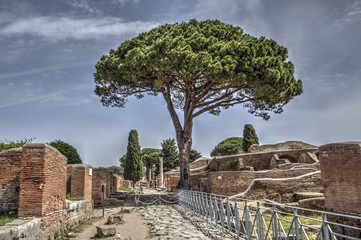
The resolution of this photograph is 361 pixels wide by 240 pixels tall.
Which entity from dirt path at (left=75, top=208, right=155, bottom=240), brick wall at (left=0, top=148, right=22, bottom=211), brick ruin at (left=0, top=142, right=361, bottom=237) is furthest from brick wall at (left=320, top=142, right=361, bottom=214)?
brick wall at (left=0, top=148, right=22, bottom=211)

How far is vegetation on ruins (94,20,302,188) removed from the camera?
671 inches

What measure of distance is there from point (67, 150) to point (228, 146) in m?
47.2

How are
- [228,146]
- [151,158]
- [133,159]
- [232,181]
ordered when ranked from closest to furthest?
[232,181] → [133,159] → [151,158] → [228,146]

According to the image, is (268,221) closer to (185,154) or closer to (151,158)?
(185,154)

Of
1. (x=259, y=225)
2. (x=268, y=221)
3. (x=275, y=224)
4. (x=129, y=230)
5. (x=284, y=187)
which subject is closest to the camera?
(x=275, y=224)

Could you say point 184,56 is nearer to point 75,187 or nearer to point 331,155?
point 75,187

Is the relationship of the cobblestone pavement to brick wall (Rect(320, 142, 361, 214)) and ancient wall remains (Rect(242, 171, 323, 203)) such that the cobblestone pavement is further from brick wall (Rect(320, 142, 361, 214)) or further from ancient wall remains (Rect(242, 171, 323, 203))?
ancient wall remains (Rect(242, 171, 323, 203))

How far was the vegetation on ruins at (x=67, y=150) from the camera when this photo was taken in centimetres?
1645

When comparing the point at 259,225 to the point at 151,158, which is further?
the point at 151,158

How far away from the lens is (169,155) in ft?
167

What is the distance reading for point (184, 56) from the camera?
1670cm

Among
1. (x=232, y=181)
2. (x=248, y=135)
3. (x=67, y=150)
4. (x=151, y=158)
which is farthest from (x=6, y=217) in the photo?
(x=151, y=158)

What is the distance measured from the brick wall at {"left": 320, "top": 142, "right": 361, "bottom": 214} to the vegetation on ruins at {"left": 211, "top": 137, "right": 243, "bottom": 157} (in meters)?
49.9

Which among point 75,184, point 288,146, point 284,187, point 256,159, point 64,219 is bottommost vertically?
point 64,219
